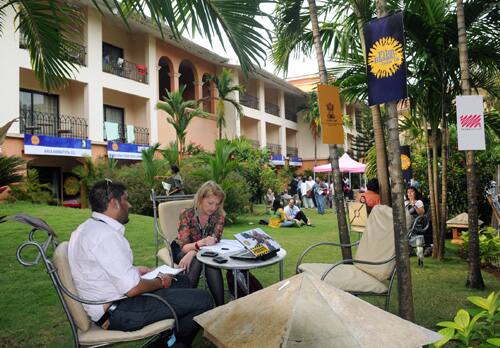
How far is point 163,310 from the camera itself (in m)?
2.54

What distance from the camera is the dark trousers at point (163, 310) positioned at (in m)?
2.44

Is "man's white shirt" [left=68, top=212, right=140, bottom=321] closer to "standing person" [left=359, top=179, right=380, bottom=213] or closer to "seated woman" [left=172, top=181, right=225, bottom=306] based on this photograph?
"seated woman" [left=172, top=181, right=225, bottom=306]

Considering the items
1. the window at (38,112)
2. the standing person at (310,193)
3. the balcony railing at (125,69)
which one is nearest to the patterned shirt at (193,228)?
the window at (38,112)

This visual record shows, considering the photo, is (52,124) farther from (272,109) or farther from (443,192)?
(272,109)

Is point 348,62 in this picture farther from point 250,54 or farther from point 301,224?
point 301,224

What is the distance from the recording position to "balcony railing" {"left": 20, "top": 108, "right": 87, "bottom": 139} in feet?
47.8

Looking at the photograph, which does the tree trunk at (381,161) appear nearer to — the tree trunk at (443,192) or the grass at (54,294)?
the tree trunk at (443,192)

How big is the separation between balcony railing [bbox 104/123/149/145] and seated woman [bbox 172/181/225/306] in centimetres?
1431

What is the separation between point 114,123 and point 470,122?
15426mm

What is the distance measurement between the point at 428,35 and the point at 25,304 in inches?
243

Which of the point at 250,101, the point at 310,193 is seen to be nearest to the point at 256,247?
the point at 310,193

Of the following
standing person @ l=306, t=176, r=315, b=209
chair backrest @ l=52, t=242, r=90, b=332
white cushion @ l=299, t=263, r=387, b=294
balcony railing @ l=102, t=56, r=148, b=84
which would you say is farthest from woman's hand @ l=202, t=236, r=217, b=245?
balcony railing @ l=102, t=56, r=148, b=84

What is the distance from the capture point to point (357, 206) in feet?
24.5

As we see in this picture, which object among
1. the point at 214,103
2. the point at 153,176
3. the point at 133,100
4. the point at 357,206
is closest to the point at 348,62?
the point at 357,206
